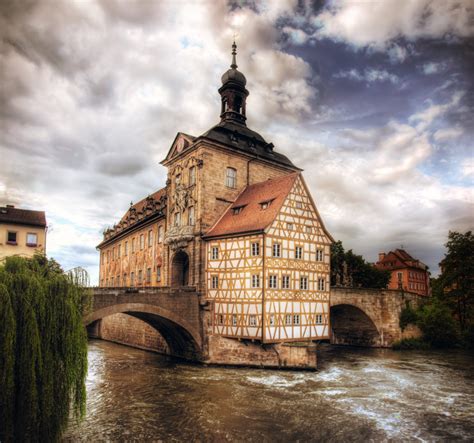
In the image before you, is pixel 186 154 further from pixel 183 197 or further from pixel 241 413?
pixel 241 413

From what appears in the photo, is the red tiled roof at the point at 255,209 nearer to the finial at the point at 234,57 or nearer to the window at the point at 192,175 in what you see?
the window at the point at 192,175

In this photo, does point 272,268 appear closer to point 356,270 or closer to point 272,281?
point 272,281

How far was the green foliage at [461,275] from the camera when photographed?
38.8 meters

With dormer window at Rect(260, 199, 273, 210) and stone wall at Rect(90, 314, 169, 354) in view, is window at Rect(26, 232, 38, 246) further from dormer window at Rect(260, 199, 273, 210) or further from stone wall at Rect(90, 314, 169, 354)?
dormer window at Rect(260, 199, 273, 210)

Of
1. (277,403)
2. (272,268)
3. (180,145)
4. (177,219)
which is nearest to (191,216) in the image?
(177,219)

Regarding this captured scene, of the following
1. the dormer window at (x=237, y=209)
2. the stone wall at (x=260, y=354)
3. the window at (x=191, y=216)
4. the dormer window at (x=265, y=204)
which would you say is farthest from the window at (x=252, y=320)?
the window at (x=191, y=216)

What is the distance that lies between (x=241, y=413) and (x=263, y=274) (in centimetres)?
923

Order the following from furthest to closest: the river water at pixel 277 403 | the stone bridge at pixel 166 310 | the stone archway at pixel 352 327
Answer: the stone archway at pixel 352 327, the stone bridge at pixel 166 310, the river water at pixel 277 403

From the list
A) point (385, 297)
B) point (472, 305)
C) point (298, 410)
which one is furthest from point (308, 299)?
point (472, 305)

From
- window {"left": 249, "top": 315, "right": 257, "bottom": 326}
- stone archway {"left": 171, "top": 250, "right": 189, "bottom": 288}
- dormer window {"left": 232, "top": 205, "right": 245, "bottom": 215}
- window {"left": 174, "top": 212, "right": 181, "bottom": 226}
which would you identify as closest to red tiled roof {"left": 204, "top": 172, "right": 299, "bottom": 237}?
dormer window {"left": 232, "top": 205, "right": 245, "bottom": 215}

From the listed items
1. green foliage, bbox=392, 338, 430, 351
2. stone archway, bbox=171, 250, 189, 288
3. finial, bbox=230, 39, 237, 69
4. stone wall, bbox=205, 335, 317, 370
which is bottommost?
green foliage, bbox=392, 338, 430, 351

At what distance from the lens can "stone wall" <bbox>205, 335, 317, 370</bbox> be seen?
954 inches

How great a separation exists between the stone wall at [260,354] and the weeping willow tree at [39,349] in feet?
48.5

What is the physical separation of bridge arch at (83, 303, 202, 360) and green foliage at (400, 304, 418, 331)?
1840cm
